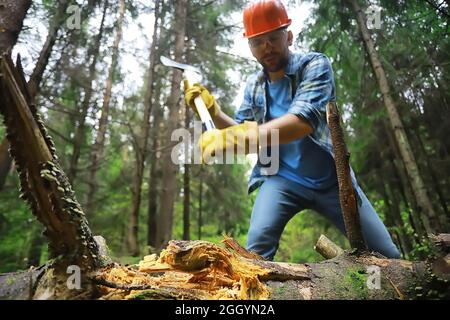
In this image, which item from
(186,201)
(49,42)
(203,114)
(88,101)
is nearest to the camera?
(203,114)

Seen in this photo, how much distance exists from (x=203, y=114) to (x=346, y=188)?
4.60ft

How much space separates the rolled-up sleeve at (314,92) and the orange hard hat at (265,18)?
50cm

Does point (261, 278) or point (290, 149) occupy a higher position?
point (290, 149)

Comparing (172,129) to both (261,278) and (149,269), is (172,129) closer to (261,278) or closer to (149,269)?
(149,269)

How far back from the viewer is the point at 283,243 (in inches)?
681

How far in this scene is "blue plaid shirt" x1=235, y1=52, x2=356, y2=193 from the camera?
288cm

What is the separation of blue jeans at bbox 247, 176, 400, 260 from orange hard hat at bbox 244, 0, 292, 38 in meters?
1.49

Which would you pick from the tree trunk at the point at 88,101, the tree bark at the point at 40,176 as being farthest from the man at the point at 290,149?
the tree trunk at the point at 88,101

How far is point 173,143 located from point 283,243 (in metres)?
10.0

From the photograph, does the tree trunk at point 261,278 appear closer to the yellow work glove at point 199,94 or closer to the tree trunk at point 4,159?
the yellow work glove at point 199,94

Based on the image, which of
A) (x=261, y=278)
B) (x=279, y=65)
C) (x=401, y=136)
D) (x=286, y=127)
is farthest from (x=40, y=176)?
(x=401, y=136)

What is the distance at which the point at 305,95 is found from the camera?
2947mm

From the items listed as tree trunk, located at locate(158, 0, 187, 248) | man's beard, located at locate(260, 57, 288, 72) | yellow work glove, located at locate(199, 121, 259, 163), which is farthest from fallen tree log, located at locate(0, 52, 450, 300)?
tree trunk, located at locate(158, 0, 187, 248)

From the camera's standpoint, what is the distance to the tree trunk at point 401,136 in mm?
5902
